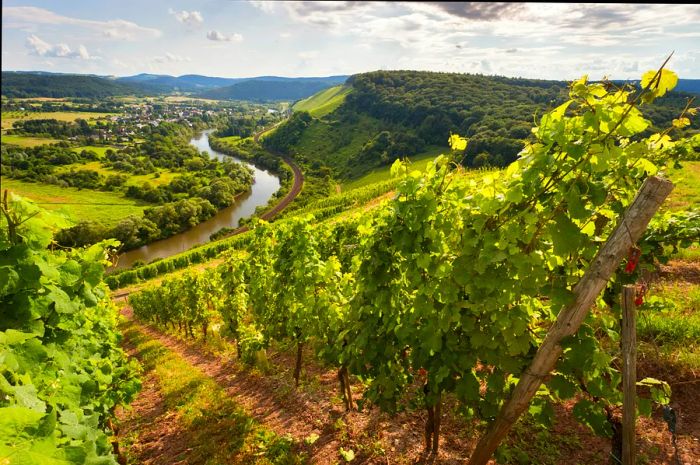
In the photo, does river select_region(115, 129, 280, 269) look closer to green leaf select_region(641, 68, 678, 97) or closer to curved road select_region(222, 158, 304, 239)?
curved road select_region(222, 158, 304, 239)

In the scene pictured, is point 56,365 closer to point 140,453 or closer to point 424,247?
point 424,247

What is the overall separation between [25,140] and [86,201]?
8457 cm

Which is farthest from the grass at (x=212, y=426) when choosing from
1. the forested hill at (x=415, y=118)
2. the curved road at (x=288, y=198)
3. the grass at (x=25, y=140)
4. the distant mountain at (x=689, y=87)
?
the grass at (x=25, y=140)

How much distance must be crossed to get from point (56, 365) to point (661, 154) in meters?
6.68

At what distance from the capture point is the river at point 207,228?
208ft

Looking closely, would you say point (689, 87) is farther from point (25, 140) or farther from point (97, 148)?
point (25, 140)

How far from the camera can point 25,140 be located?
452ft

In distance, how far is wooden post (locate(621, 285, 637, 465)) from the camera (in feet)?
11.0

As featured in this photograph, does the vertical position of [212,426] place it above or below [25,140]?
below

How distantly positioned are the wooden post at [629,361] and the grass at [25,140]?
16884 centimetres

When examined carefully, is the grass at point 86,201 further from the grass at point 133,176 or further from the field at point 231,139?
the field at point 231,139

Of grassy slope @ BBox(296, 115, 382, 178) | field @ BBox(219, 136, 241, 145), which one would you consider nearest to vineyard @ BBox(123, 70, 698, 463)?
grassy slope @ BBox(296, 115, 382, 178)

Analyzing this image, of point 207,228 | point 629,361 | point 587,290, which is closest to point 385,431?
point 629,361

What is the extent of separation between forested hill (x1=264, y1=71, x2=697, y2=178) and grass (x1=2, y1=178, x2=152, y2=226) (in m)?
54.6
